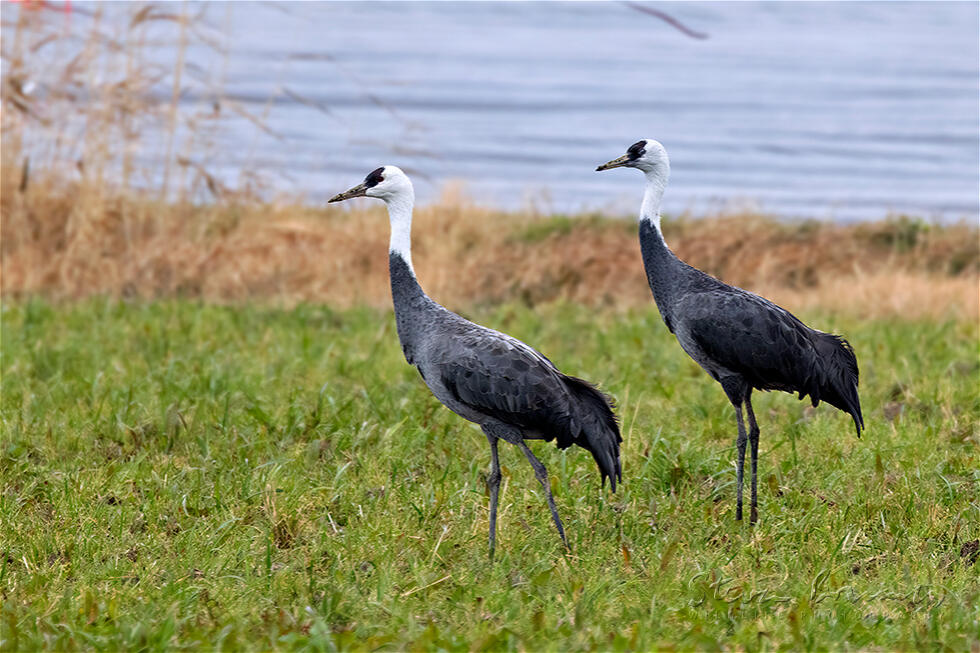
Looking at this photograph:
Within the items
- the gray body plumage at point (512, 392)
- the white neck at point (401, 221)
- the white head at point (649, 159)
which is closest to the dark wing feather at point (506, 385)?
the gray body plumage at point (512, 392)

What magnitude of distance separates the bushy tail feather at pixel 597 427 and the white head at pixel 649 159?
107 cm

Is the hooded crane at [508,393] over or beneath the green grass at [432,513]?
over

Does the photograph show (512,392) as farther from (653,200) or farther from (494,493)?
(653,200)

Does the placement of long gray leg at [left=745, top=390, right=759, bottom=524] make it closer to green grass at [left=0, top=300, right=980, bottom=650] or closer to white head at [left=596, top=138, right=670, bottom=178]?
green grass at [left=0, top=300, right=980, bottom=650]

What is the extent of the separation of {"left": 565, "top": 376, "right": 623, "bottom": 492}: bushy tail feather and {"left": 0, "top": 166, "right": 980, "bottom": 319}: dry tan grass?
4.54m

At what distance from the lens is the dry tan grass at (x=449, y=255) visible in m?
9.42

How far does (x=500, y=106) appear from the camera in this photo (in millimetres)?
17812

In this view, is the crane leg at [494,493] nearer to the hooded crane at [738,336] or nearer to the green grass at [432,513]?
the green grass at [432,513]

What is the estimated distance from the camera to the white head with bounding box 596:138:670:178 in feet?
18.2

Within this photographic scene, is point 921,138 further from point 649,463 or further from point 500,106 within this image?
point 649,463

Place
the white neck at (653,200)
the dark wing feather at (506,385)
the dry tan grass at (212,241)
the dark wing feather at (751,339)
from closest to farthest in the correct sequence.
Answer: the dark wing feather at (506,385), the dark wing feather at (751,339), the white neck at (653,200), the dry tan grass at (212,241)

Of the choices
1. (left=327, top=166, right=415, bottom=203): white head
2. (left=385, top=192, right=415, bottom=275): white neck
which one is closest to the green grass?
(left=385, top=192, right=415, bottom=275): white neck

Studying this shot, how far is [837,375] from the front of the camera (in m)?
5.34

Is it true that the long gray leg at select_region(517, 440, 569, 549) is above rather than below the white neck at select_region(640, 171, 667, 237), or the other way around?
below
